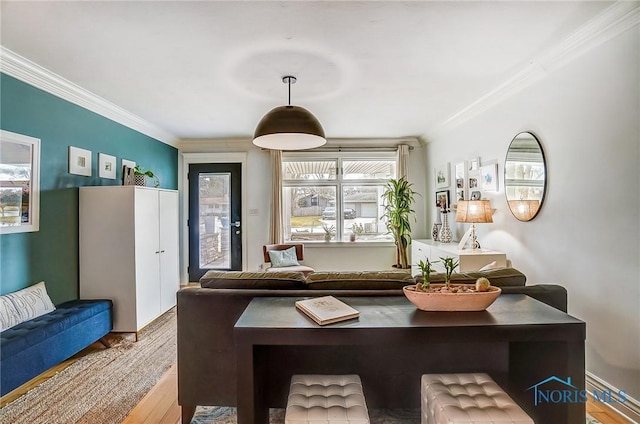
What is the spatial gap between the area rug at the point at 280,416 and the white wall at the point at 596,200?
22.8 inches

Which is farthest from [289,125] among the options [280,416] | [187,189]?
[187,189]

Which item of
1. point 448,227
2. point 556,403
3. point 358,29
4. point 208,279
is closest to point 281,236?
point 448,227

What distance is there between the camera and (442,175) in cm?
504

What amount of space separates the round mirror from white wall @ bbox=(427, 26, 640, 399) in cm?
7

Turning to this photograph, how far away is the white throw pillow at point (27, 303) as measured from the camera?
246 centimetres

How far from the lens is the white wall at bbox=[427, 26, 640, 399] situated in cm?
201

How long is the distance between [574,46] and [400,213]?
333 cm

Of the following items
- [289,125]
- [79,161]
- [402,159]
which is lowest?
[79,161]

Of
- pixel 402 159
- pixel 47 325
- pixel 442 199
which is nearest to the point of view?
pixel 47 325

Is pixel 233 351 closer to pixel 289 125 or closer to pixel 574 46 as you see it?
pixel 289 125

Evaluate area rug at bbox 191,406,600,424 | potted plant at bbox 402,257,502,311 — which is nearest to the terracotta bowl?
potted plant at bbox 402,257,502,311

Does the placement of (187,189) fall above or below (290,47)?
below

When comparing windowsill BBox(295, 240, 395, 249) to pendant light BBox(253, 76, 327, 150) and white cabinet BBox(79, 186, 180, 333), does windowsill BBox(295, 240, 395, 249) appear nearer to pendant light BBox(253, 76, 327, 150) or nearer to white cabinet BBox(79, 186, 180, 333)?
white cabinet BBox(79, 186, 180, 333)

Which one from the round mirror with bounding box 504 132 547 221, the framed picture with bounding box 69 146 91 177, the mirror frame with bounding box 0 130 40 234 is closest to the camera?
the mirror frame with bounding box 0 130 40 234
